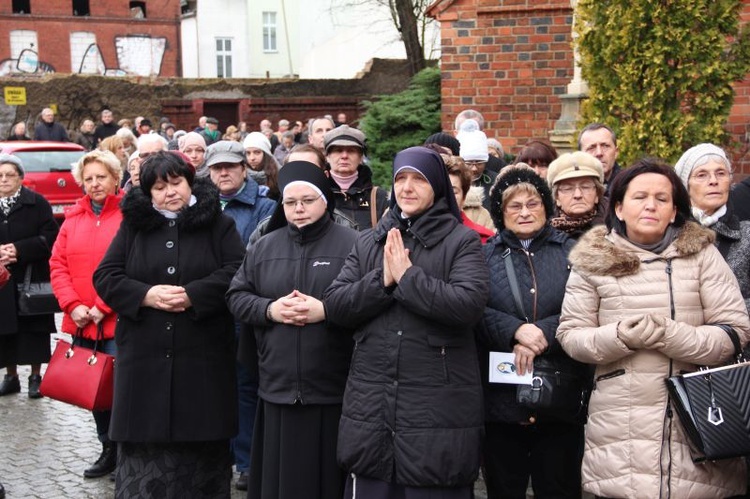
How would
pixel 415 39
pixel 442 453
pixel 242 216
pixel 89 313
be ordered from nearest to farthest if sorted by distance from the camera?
pixel 442 453 → pixel 89 313 → pixel 242 216 → pixel 415 39

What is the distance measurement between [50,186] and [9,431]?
10.9m

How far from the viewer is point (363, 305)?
14.3ft

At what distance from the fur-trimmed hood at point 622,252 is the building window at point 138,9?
157 ft

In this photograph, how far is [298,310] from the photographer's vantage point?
4.70 m

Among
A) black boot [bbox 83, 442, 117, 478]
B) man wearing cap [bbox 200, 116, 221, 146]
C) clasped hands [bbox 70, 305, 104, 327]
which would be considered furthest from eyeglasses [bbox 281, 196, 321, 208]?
man wearing cap [bbox 200, 116, 221, 146]

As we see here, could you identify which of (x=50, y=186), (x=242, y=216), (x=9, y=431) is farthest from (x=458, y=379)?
(x=50, y=186)

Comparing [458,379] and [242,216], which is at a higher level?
[242,216]

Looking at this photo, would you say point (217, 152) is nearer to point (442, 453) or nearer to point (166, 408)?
point (166, 408)

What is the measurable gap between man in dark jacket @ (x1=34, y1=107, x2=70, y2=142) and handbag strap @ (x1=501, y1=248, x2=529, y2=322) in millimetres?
18759

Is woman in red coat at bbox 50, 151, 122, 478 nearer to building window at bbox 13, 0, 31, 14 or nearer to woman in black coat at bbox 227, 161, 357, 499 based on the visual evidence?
woman in black coat at bbox 227, 161, 357, 499

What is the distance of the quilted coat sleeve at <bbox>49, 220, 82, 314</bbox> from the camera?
6293 mm

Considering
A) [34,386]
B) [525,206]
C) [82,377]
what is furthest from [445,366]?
[34,386]

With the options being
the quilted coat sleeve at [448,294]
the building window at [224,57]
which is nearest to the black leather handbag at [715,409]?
the quilted coat sleeve at [448,294]

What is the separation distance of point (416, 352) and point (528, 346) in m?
0.62
